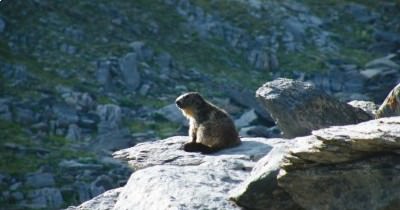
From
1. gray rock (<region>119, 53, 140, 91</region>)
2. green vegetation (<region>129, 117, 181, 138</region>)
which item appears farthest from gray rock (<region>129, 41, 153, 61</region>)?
green vegetation (<region>129, 117, 181, 138</region>)

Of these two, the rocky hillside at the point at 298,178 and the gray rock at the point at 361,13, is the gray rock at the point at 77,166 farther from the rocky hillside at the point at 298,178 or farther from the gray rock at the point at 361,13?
the gray rock at the point at 361,13

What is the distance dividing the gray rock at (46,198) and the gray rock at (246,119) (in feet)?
32.0

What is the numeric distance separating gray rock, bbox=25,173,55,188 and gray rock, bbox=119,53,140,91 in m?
10.2

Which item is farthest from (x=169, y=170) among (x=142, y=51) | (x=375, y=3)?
(x=375, y=3)

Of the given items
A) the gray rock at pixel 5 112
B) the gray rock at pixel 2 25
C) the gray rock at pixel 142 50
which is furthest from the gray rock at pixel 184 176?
the gray rock at pixel 2 25

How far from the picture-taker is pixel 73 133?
32812 millimetres

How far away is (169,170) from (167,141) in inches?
134

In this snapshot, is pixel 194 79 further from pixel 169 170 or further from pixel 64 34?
pixel 169 170

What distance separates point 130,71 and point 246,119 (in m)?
6.80

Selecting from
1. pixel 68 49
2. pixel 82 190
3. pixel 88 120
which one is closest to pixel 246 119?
pixel 88 120

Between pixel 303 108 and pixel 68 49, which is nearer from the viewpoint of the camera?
pixel 303 108

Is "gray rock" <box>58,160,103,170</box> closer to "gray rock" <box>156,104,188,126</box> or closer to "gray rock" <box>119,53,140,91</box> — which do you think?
"gray rock" <box>156,104,188,126</box>

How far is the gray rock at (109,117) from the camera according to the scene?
111ft

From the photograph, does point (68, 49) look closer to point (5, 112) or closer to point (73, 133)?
point (5, 112)
